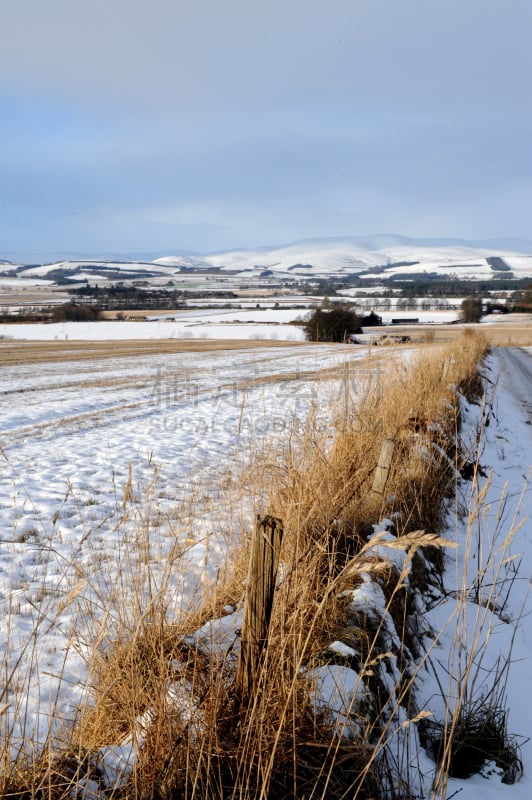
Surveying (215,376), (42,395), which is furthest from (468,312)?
(42,395)

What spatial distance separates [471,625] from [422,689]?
2.97 feet

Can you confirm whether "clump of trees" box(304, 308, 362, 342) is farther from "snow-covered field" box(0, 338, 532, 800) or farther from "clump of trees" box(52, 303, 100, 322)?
"clump of trees" box(52, 303, 100, 322)

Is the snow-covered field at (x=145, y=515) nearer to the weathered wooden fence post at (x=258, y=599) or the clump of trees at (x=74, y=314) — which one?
the weathered wooden fence post at (x=258, y=599)

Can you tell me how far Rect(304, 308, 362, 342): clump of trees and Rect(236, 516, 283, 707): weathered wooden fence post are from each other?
157 ft

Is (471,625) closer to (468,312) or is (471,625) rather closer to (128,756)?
(128,756)

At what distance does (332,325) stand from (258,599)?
50490 mm

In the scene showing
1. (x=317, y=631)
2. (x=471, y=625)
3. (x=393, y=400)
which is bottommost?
(x=471, y=625)

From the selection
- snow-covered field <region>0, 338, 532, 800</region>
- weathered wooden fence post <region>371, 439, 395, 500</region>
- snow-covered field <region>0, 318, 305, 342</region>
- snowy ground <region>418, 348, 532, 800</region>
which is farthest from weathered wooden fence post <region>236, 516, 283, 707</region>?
snow-covered field <region>0, 318, 305, 342</region>

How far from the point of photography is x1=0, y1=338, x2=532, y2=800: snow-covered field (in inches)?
120

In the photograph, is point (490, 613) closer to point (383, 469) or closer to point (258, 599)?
point (383, 469)

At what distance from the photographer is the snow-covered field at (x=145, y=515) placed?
9.98ft

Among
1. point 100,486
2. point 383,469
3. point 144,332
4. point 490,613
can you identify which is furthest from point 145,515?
point 144,332

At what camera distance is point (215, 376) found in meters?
21.3

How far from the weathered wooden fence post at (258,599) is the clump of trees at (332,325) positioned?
47868mm
